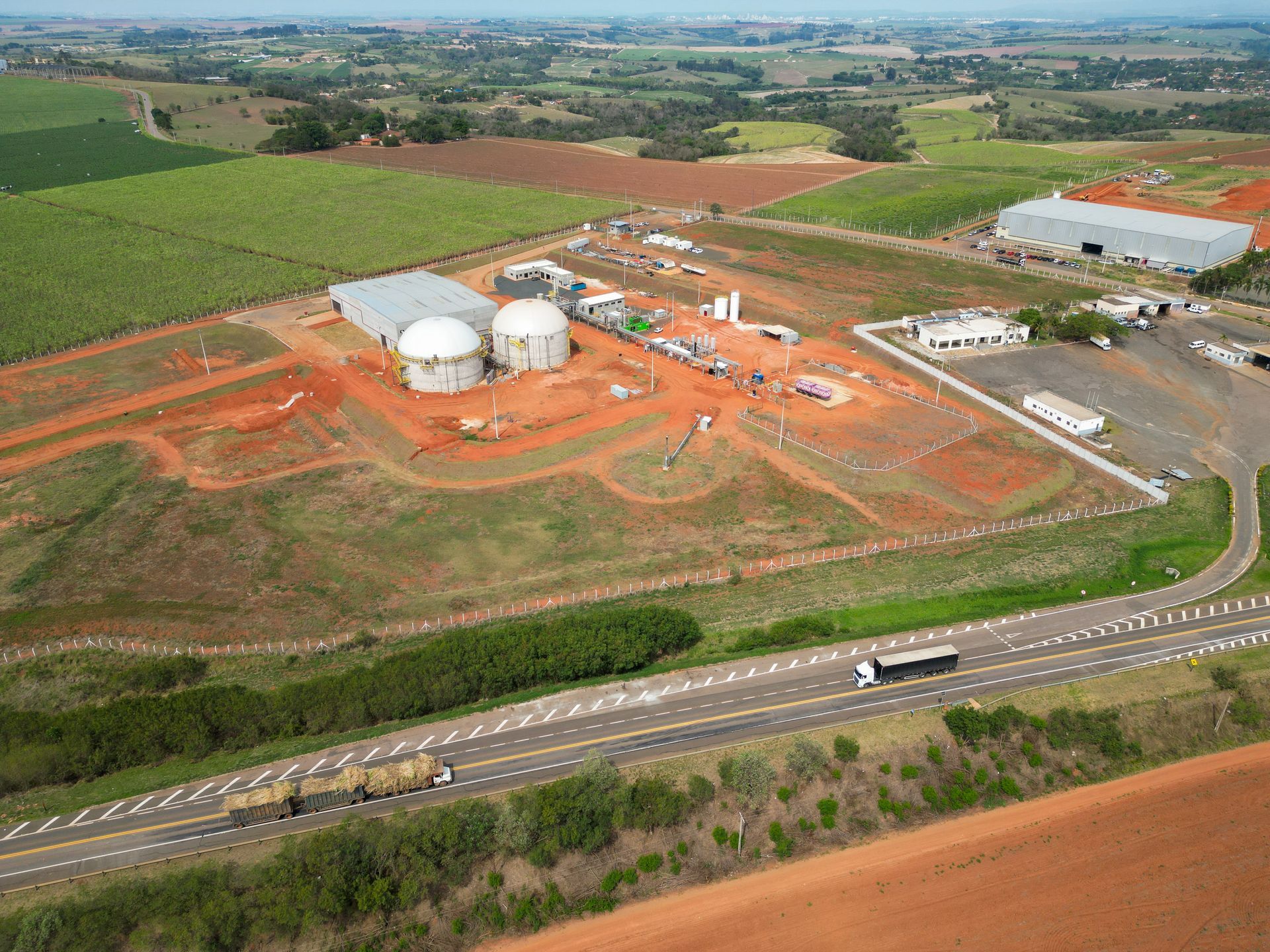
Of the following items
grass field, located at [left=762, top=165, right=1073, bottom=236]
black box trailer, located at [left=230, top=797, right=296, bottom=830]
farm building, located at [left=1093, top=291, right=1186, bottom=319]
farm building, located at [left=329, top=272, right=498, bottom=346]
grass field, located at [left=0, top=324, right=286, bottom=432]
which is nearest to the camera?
black box trailer, located at [left=230, top=797, right=296, bottom=830]

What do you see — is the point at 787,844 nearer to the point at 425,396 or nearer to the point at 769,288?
the point at 425,396

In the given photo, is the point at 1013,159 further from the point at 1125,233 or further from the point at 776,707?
the point at 776,707

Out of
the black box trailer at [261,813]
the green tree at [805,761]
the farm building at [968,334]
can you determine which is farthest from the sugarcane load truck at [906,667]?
the farm building at [968,334]

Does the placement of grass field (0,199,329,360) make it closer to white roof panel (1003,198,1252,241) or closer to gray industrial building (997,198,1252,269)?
gray industrial building (997,198,1252,269)

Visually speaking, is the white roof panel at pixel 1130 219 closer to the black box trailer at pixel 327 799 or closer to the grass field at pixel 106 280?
the grass field at pixel 106 280

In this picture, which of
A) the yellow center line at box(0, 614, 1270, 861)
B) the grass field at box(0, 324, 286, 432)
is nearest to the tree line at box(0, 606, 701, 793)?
the yellow center line at box(0, 614, 1270, 861)

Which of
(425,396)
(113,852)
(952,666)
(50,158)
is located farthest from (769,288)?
(50,158)
